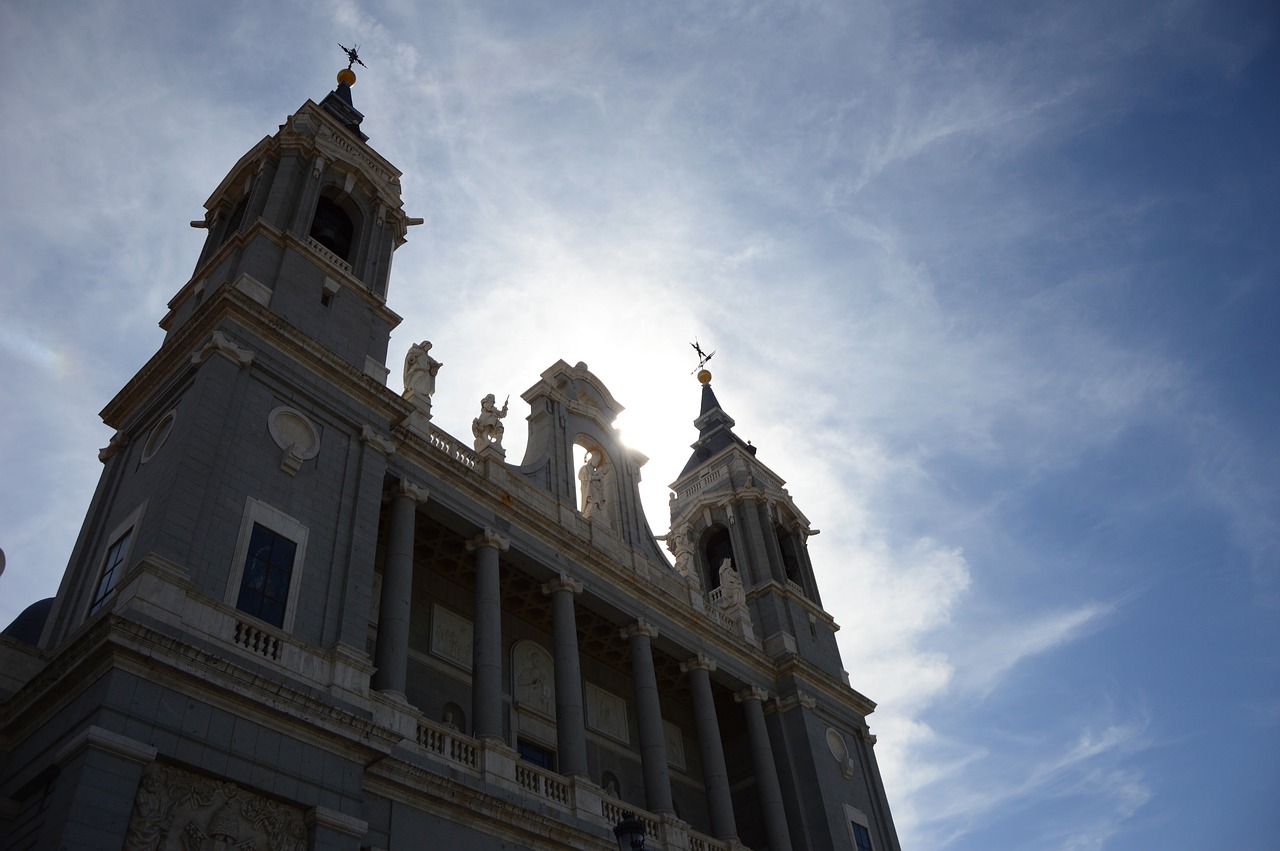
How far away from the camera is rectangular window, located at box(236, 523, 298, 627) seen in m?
17.0

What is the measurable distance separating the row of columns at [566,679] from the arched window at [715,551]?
8.42 m

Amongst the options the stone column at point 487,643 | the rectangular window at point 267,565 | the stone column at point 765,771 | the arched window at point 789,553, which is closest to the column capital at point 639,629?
the stone column at point 487,643

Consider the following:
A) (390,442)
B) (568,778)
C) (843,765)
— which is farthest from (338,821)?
(843,765)

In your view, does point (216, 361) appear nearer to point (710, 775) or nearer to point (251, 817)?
point (251, 817)

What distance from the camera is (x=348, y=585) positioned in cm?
1870

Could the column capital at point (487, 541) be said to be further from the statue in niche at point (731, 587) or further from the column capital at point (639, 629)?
the statue in niche at point (731, 587)

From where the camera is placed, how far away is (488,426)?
1062 inches

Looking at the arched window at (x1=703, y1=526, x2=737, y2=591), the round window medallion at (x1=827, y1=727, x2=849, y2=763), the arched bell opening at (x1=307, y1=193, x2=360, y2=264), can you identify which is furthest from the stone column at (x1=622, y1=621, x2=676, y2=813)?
the arched bell opening at (x1=307, y1=193, x2=360, y2=264)

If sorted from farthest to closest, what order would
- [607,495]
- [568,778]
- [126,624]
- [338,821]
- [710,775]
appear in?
[607,495] → [710,775] → [568,778] → [338,821] → [126,624]

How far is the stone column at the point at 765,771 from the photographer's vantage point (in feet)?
90.4

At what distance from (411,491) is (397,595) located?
114 inches

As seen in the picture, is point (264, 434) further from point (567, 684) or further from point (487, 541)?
point (567, 684)

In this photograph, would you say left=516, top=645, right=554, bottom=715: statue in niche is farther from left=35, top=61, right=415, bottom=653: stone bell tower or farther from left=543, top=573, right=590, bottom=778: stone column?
left=35, top=61, right=415, bottom=653: stone bell tower

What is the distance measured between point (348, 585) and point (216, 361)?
489 cm
